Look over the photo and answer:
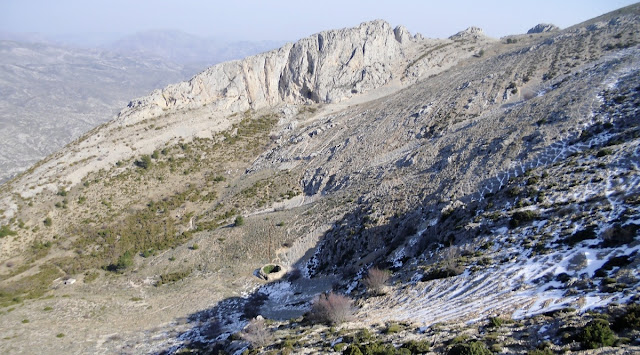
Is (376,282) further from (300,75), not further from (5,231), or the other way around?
(300,75)

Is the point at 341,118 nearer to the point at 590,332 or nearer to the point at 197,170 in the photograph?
the point at 197,170

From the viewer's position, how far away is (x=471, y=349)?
13359 mm

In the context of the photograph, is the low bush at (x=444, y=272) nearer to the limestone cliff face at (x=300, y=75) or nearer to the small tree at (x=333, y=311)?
the small tree at (x=333, y=311)

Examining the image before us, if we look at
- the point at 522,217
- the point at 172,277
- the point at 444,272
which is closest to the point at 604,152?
the point at 522,217

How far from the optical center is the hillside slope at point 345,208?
19.3 metres

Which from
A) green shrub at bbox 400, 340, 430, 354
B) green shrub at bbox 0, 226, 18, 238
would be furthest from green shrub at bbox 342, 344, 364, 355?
green shrub at bbox 0, 226, 18, 238

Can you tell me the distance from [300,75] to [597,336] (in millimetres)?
70459

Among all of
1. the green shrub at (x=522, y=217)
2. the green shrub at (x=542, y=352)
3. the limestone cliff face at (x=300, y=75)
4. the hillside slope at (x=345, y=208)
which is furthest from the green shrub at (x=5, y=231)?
the green shrub at (x=542, y=352)

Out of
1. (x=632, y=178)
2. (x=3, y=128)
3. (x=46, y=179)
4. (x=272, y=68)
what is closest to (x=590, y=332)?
(x=632, y=178)

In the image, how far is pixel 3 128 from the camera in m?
158

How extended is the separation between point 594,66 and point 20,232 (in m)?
72.3

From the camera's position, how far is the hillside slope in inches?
A: 762

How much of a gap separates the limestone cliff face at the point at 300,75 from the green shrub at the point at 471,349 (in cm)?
6372

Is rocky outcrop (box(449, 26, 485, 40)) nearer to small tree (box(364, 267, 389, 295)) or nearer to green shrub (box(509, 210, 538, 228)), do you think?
green shrub (box(509, 210, 538, 228))
